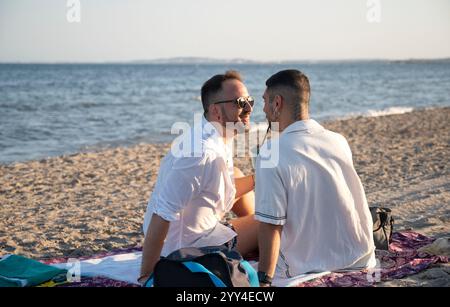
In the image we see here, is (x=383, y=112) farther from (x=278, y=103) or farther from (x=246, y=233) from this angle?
(x=278, y=103)

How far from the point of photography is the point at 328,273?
351 centimetres

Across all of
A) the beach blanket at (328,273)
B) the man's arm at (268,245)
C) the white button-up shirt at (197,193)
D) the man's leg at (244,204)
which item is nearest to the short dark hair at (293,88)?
the white button-up shirt at (197,193)

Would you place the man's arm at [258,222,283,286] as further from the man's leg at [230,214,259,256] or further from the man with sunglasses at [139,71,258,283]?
the man's leg at [230,214,259,256]

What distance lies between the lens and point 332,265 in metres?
3.52

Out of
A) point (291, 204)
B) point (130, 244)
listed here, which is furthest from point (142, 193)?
point (291, 204)

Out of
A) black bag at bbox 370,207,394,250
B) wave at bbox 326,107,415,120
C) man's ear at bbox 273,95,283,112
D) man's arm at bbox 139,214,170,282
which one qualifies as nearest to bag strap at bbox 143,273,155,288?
man's arm at bbox 139,214,170,282

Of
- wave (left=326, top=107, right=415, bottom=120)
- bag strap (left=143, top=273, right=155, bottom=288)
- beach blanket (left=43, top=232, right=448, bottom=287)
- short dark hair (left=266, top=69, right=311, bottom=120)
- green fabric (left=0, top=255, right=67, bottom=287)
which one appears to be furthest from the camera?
wave (left=326, top=107, right=415, bottom=120)

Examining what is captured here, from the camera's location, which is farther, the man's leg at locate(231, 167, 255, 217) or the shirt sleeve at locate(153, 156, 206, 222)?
the man's leg at locate(231, 167, 255, 217)

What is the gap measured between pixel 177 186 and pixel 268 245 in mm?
645

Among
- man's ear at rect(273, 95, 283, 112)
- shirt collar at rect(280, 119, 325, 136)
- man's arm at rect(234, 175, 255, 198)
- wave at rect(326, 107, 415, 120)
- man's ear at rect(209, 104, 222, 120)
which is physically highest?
man's ear at rect(273, 95, 283, 112)

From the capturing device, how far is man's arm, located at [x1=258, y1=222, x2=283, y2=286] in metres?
3.20

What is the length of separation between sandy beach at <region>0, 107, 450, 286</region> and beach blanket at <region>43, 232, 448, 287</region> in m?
0.12

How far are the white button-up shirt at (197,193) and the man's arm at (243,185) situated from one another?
0.35m
